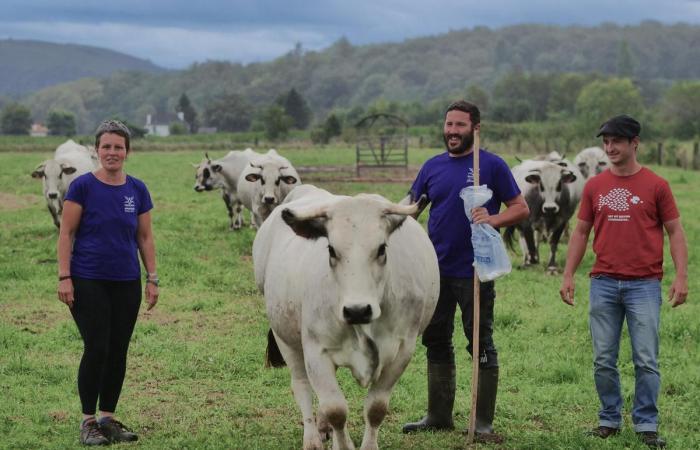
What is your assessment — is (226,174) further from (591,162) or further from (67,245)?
(67,245)

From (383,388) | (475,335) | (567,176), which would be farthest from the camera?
(567,176)

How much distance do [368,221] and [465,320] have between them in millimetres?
1694

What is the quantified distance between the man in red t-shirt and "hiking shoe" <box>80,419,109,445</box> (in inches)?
137

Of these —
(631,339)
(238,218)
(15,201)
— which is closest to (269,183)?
(238,218)

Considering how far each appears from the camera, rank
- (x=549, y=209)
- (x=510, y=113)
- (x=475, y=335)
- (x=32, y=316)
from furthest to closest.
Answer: (x=510, y=113), (x=549, y=209), (x=32, y=316), (x=475, y=335)

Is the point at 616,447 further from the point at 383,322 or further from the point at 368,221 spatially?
the point at 368,221

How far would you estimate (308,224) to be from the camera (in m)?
5.58

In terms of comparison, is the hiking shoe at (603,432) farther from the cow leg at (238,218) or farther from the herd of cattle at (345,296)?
the cow leg at (238,218)

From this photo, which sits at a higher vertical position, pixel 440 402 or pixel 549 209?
pixel 549 209

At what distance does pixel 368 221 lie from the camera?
543cm

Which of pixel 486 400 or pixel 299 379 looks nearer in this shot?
pixel 299 379

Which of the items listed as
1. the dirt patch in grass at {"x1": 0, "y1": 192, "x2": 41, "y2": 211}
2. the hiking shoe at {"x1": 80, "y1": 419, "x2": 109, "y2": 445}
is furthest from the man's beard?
the dirt patch in grass at {"x1": 0, "y1": 192, "x2": 41, "y2": 211}

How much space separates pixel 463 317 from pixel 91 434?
2730mm

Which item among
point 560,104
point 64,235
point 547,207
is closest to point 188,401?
point 64,235
